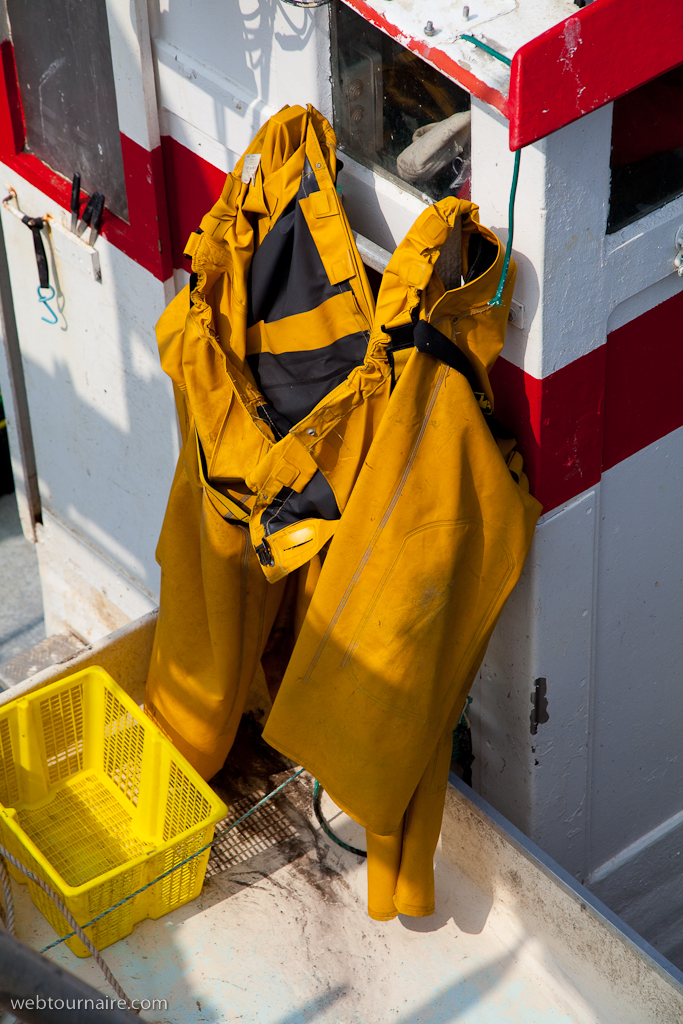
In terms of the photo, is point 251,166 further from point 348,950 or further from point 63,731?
point 348,950

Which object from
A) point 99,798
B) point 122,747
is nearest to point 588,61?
point 122,747

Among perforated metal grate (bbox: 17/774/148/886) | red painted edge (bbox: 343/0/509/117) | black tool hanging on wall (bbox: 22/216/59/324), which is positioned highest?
red painted edge (bbox: 343/0/509/117)

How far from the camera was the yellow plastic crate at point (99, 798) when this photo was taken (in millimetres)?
2646

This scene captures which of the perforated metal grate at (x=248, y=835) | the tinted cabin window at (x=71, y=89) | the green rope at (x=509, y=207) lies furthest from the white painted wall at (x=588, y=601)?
the tinted cabin window at (x=71, y=89)

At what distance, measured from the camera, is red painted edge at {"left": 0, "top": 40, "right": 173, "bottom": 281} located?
124 inches

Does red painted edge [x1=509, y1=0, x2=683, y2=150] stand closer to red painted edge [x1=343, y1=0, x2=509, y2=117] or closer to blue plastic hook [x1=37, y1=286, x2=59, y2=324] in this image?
red painted edge [x1=343, y1=0, x2=509, y2=117]

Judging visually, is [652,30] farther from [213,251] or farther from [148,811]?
[148,811]

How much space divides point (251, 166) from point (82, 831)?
1.78 meters

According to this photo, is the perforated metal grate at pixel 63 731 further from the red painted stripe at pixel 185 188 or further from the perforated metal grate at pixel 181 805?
the red painted stripe at pixel 185 188

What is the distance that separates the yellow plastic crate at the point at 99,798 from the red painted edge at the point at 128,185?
1.24 metres

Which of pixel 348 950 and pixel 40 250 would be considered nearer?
pixel 348 950

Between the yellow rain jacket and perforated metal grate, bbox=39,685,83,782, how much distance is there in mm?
517

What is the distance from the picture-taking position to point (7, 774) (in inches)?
118

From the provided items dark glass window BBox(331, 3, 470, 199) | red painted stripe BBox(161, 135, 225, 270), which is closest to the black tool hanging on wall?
red painted stripe BBox(161, 135, 225, 270)
